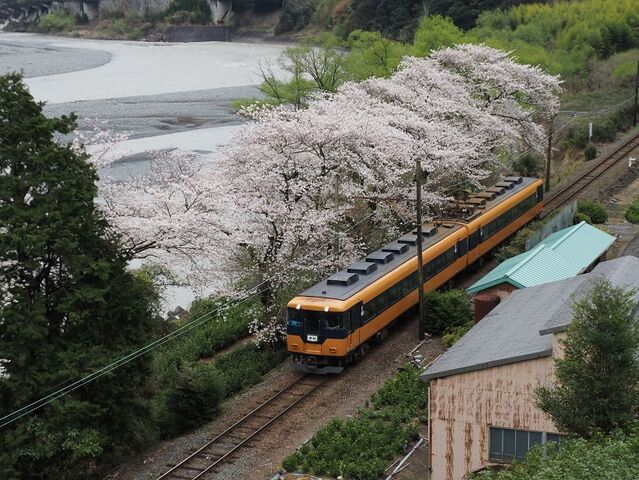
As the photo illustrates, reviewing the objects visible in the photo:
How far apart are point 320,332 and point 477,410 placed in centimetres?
713

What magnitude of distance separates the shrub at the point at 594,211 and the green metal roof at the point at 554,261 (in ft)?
21.6

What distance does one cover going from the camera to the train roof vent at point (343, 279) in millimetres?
23375

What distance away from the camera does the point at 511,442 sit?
1534 cm

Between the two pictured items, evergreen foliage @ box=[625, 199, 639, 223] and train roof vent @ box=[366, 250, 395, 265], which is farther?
evergreen foliage @ box=[625, 199, 639, 223]

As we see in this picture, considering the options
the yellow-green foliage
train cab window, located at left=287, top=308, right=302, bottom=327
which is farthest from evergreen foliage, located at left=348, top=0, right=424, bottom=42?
train cab window, located at left=287, top=308, right=302, bottom=327

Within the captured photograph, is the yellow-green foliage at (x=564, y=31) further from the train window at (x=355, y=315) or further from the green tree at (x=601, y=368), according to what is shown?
the green tree at (x=601, y=368)

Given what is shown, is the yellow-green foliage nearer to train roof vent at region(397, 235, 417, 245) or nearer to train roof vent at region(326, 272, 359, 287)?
train roof vent at region(397, 235, 417, 245)

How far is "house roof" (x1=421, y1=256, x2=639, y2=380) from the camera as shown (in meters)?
15.2

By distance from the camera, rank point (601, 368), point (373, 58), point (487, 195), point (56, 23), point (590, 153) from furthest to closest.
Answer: point (56, 23), point (373, 58), point (590, 153), point (487, 195), point (601, 368)

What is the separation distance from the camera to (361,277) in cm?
2409

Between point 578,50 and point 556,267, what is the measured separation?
5433 cm

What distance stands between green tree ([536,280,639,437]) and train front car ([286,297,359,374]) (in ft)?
32.3

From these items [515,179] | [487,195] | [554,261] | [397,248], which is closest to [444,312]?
[397,248]

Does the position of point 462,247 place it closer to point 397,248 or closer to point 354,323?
point 397,248
